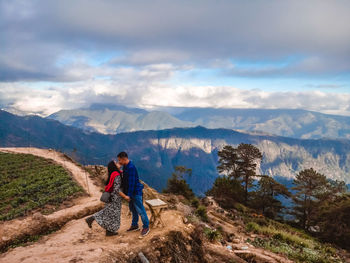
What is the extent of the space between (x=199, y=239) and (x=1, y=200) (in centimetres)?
1984

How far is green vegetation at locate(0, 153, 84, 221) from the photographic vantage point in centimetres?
1884

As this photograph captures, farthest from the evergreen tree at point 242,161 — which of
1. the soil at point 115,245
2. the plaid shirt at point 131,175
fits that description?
the plaid shirt at point 131,175

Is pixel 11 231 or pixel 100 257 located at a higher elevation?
pixel 100 257

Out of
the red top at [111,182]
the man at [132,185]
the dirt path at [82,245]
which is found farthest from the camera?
the man at [132,185]

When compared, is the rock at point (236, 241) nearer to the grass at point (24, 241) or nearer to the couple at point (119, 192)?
the couple at point (119, 192)

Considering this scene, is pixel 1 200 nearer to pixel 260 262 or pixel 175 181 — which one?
pixel 260 262

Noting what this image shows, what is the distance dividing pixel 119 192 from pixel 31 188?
18.8 metres

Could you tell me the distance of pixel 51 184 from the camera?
976 inches

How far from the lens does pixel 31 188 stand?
23.5 meters

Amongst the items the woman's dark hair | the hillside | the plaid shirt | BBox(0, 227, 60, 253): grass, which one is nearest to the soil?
the hillside

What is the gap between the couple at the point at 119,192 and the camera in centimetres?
941

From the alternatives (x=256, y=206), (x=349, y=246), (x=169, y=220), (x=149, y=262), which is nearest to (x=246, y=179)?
(x=256, y=206)

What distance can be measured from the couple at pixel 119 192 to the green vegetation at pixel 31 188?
11.1m

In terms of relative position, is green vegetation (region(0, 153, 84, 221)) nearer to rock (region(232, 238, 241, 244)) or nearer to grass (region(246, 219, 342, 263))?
rock (region(232, 238, 241, 244))
